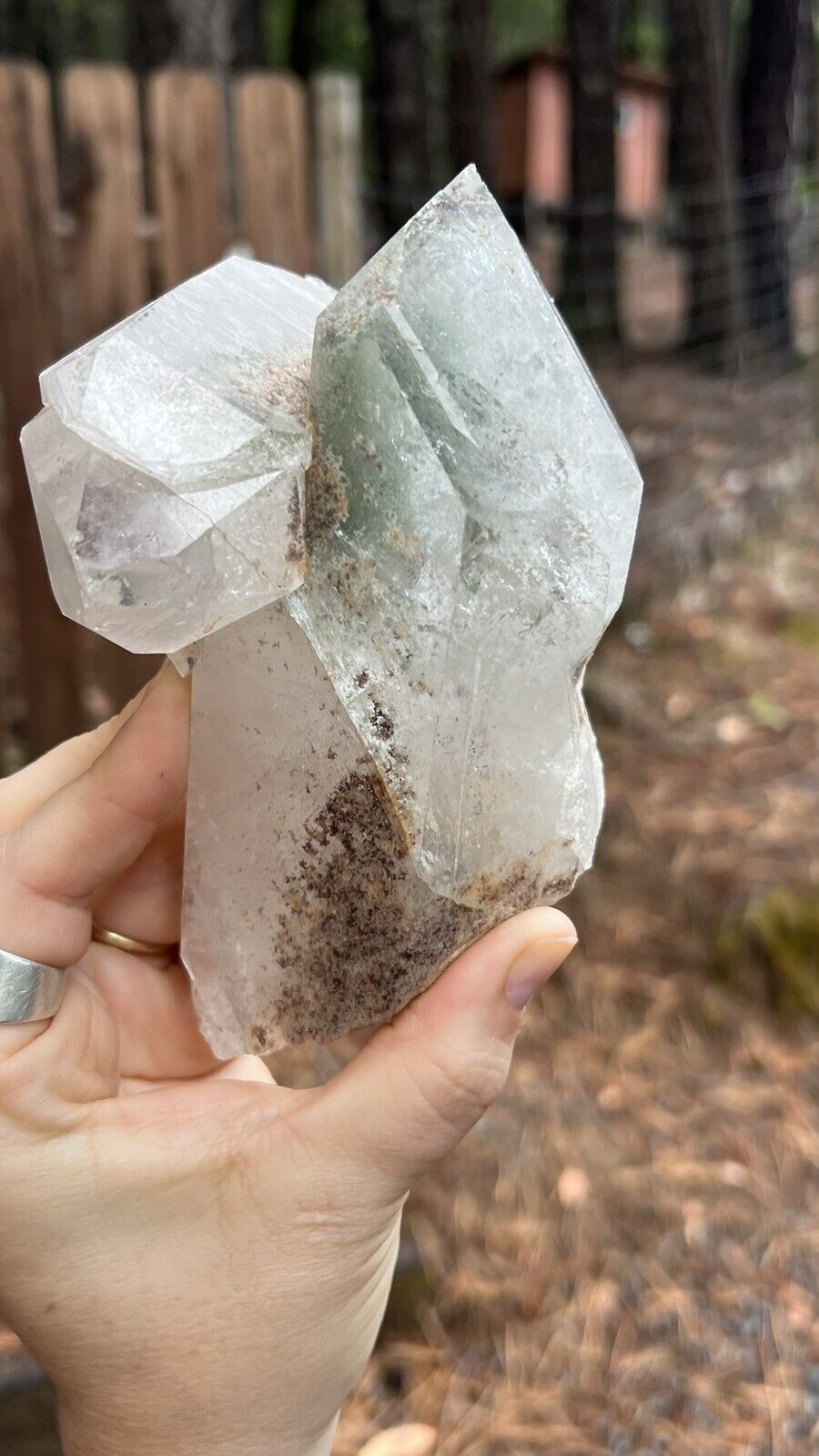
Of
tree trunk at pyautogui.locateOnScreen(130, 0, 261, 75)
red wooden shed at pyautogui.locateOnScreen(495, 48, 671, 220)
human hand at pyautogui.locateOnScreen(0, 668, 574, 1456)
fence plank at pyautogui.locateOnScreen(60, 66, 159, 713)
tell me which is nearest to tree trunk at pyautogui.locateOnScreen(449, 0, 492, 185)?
tree trunk at pyautogui.locateOnScreen(130, 0, 261, 75)

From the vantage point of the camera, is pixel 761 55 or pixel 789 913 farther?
pixel 761 55

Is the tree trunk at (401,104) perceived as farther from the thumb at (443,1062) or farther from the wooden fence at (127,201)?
the thumb at (443,1062)

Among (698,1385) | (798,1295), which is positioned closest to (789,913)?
(798,1295)

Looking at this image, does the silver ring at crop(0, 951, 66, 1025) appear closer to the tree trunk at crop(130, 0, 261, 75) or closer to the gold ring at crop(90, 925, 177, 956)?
the gold ring at crop(90, 925, 177, 956)

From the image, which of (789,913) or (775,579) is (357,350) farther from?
(775,579)

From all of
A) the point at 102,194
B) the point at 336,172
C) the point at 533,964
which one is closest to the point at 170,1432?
the point at 533,964

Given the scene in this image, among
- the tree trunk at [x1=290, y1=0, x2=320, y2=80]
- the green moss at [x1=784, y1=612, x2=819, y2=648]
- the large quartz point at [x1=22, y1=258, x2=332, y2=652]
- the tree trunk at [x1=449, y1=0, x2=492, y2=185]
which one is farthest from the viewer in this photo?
the tree trunk at [x1=290, y1=0, x2=320, y2=80]

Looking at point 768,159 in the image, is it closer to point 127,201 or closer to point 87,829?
point 127,201

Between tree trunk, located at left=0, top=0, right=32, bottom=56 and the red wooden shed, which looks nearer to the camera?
tree trunk, located at left=0, top=0, right=32, bottom=56
